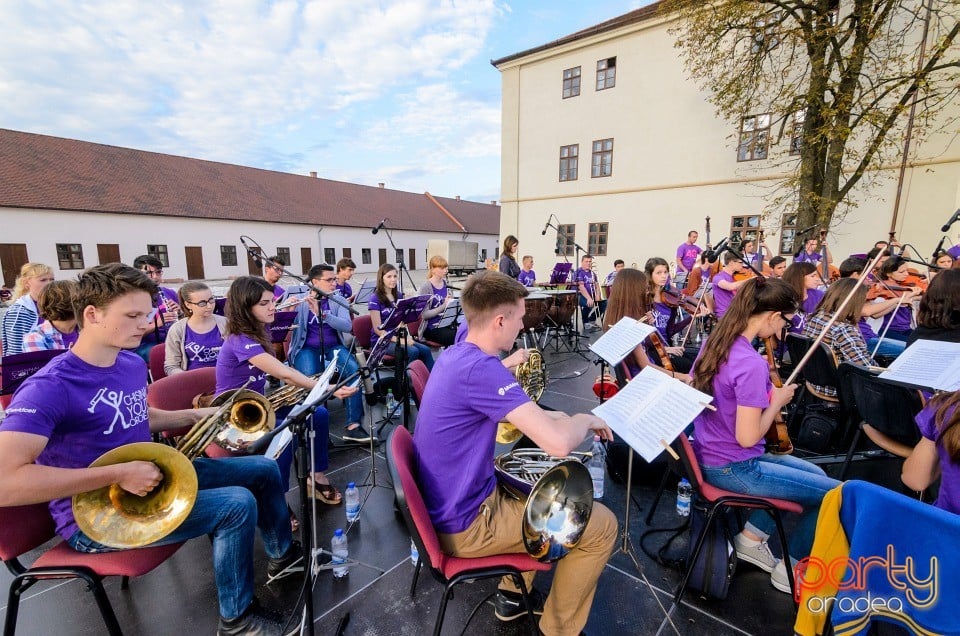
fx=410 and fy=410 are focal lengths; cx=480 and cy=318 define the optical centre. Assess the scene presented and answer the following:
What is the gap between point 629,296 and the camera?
13.1 ft

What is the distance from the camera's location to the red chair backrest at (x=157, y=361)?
374 centimetres

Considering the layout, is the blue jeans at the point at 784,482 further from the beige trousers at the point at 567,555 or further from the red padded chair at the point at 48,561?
the red padded chair at the point at 48,561

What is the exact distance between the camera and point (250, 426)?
8.54 ft

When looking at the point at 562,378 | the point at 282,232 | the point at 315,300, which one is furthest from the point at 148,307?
the point at 282,232

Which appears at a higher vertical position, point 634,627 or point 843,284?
point 843,284

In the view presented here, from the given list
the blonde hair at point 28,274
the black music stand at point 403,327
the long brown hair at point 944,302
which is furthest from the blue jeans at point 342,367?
the long brown hair at point 944,302

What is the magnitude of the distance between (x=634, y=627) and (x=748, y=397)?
1.35 m

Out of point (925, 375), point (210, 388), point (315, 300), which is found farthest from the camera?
point (315, 300)

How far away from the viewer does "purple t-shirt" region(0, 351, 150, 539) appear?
1547 millimetres

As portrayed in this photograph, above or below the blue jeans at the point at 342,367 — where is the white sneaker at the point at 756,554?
below

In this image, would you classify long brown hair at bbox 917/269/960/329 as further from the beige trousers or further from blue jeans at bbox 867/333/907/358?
the beige trousers

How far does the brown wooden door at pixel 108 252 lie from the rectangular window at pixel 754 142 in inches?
1182

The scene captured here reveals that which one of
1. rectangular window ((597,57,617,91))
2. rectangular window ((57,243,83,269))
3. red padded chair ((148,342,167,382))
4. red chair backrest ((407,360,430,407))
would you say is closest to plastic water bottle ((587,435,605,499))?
red chair backrest ((407,360,430,407))

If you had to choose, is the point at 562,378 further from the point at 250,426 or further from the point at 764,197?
the point at 764,197
